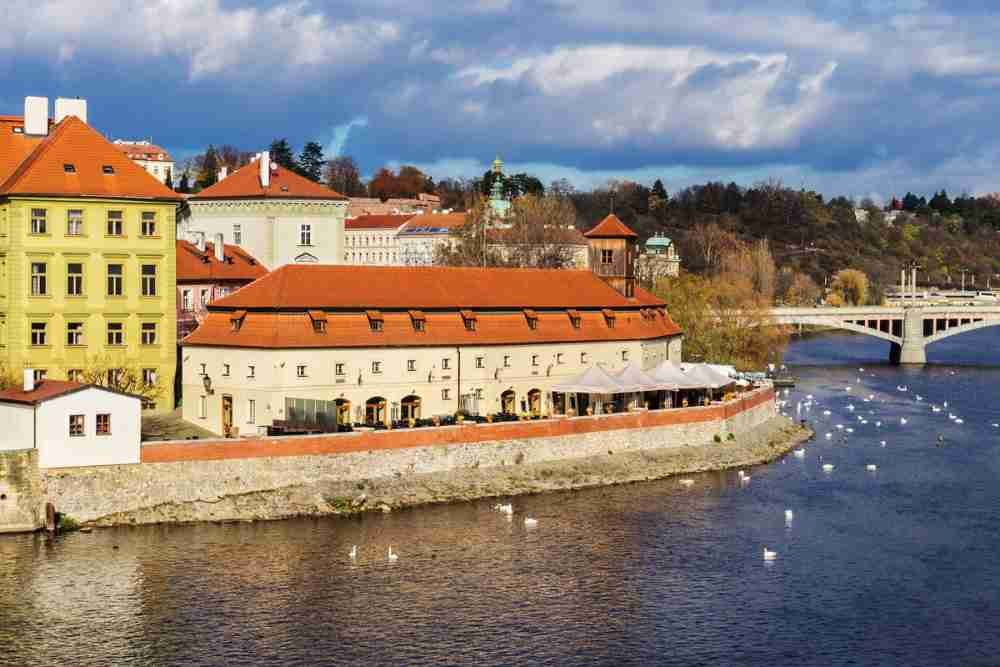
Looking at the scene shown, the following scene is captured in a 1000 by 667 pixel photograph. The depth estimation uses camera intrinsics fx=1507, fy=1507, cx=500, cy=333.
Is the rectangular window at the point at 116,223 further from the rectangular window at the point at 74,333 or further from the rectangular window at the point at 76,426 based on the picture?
the rectangular window at the point at 76,426

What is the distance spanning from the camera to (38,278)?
5947 cm

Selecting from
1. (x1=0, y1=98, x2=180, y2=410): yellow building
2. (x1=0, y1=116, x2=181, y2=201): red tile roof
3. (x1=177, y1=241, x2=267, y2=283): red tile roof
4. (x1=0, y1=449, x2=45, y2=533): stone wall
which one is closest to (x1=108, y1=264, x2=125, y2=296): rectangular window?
(x1=0, y1=98, x2=180, y2=410): yellow building

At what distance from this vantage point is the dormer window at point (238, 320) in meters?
59.8

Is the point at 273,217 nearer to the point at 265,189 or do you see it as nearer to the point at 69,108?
the point at 265,189

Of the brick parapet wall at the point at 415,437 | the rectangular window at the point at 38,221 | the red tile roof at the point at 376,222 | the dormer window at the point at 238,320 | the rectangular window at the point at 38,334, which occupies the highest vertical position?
the red tile roof at the point at 376,222

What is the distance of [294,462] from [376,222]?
113 m

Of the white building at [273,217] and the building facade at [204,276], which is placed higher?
the white building at [273,217]

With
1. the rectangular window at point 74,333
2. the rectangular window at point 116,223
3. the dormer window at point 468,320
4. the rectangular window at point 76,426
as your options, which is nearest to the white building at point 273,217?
the dormer window at point 468,320

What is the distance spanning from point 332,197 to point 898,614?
51.2 m

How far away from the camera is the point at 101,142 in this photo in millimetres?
62531

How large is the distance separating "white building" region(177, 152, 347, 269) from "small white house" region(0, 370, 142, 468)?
3488cm

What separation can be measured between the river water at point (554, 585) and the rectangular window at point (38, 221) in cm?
1722

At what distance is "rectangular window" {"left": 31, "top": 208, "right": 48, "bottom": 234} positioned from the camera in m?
59.2

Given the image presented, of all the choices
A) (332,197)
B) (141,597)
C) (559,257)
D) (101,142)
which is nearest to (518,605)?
(141,597)
